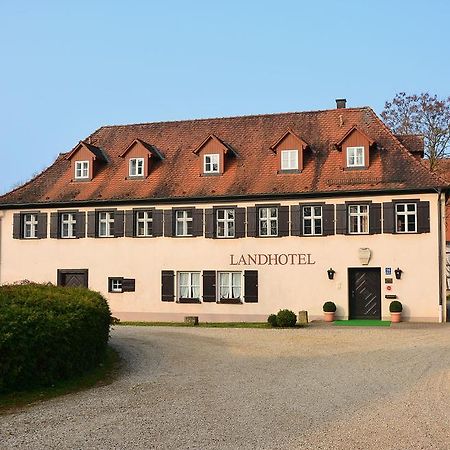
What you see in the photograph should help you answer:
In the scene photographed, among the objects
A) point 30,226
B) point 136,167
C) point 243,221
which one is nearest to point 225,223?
point 243,221

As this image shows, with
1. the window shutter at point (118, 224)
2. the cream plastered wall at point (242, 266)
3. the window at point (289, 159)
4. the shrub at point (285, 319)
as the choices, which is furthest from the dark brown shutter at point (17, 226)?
the shrub at point (285, 319)

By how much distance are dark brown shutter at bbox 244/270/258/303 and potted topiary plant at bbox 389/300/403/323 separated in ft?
18.3

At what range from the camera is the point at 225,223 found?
28.1 meters

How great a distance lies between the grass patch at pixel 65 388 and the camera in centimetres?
1031

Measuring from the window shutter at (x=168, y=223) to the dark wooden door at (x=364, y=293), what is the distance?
7.89 m

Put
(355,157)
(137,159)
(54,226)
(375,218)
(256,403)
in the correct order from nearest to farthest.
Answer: (256,403) → (375,218) → (355,157) → (54,226) → (137,159)

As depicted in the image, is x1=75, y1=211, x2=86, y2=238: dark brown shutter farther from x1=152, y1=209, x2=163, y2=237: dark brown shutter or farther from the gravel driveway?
the gravel driveway

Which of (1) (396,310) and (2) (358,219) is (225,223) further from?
(1) (396,310)

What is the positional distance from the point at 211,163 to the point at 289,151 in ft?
11.8

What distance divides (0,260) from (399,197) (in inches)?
735

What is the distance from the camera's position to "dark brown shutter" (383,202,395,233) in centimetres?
2580

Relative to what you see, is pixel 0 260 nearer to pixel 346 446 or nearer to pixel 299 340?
pixel 299 340

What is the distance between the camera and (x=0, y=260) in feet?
103

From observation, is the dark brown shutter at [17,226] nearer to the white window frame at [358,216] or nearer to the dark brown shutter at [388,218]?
the white window frame at [358,216]
